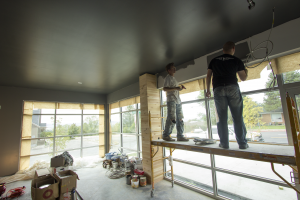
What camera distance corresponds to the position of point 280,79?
2.51 meters

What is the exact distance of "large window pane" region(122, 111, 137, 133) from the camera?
5820 mm

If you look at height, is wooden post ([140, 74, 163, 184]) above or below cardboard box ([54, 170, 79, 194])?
above

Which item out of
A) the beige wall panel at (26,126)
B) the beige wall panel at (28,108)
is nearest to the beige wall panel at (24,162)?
the beige wall panel at (26,126)

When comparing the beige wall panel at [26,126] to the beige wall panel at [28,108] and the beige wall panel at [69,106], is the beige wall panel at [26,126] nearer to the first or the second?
the beige wall panel at [28,108]

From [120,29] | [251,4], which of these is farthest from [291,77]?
[120,29]

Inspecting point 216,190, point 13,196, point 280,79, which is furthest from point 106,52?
point 13,196

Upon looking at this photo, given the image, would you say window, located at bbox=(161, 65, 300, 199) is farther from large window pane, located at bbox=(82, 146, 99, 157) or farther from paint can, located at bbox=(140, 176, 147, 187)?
large window pane, located at bbox=(82, 146, 99, 157)

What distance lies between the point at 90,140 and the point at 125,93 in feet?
9.16

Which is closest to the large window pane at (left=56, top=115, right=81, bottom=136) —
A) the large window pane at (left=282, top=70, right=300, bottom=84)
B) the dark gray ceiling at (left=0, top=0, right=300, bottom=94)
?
the dark gray ceiling at (left=0, top=0, right=300, bottom=94)

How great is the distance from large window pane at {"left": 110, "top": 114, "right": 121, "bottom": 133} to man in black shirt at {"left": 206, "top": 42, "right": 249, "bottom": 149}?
5223 millimetres

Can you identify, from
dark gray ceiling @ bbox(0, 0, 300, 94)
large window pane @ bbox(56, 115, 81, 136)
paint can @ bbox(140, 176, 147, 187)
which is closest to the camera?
dark gray ceiling @ bbox(0, 0, 300, 94)

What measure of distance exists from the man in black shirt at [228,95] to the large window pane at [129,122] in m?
4.13

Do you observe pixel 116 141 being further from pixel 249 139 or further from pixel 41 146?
pixel 249 139

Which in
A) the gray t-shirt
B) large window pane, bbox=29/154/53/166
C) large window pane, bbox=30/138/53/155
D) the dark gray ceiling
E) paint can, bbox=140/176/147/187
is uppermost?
the dark gray ceiling
